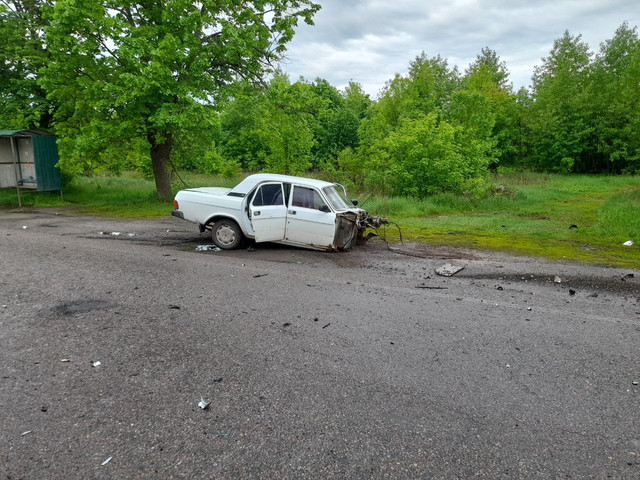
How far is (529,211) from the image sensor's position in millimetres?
17312

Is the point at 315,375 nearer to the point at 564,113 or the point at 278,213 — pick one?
the point at 278,213

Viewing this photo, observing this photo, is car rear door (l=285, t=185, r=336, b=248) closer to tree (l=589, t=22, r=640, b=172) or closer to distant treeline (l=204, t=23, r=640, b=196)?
distant treeline (l=204, t=23, r=640, b=196)

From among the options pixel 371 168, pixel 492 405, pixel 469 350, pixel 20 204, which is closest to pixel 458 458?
pixel 492 405

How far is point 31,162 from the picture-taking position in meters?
18.8

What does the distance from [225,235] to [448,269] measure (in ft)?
16.9

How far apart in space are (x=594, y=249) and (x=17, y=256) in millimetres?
13197

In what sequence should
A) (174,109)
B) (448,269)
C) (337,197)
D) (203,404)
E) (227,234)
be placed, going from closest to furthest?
1. (203,404)
2. (448,269)
3. (227,234)
4. (337,197)
5. (174,109)

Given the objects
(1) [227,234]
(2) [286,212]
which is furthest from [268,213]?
(1) [227,234]

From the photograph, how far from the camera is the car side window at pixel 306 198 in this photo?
9.48 meters

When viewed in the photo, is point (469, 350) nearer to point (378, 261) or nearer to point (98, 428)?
point (98, 428)

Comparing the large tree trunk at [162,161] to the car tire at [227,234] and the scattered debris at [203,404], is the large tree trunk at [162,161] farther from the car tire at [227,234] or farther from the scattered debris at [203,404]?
the scattered debris at [203,404]

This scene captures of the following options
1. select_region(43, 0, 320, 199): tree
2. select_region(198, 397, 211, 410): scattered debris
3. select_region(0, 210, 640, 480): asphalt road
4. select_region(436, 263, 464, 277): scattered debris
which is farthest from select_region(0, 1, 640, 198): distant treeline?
select_region(198, 397, 211, 410): scattered debris

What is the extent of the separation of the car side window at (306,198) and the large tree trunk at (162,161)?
1089 cm

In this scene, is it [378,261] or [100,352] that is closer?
[100,352]
